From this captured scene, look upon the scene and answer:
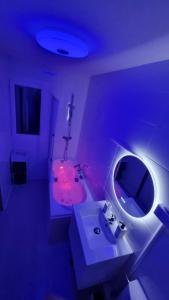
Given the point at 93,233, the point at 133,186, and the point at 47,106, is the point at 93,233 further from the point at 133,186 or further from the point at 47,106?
the point at 47,106

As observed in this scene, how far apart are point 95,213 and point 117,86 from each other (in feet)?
4.96

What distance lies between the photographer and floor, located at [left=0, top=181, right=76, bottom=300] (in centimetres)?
156

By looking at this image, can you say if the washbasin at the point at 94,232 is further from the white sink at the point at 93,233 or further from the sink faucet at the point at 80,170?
the sink faucet at the point at 80,170

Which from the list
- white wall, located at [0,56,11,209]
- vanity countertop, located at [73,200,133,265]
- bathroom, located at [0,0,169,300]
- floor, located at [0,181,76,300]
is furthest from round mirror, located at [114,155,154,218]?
white wall, located at [0,56,11,209]

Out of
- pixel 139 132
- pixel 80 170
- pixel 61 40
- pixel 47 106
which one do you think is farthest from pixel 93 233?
pixel 47 106

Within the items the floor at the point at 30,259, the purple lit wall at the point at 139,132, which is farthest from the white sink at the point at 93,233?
the floor at the point at 30,259

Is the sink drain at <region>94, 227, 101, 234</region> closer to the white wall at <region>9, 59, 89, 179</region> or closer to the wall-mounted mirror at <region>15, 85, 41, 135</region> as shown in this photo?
the white wall at <region>9, 59, 89, 179</region>

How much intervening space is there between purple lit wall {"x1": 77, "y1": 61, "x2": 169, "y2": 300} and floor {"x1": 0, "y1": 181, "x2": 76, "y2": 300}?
3.23 ft

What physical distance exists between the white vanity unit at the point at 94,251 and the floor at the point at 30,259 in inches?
18.0

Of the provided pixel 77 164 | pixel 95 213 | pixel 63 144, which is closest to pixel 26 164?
pixel 63 144

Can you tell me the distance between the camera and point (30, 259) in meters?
1.80

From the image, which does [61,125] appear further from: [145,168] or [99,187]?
[145,168]

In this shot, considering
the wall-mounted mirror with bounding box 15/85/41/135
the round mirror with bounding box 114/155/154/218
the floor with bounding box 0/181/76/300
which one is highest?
the wall-mounted mirror with bounding box 15/85/41/135

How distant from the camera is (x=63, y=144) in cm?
287
